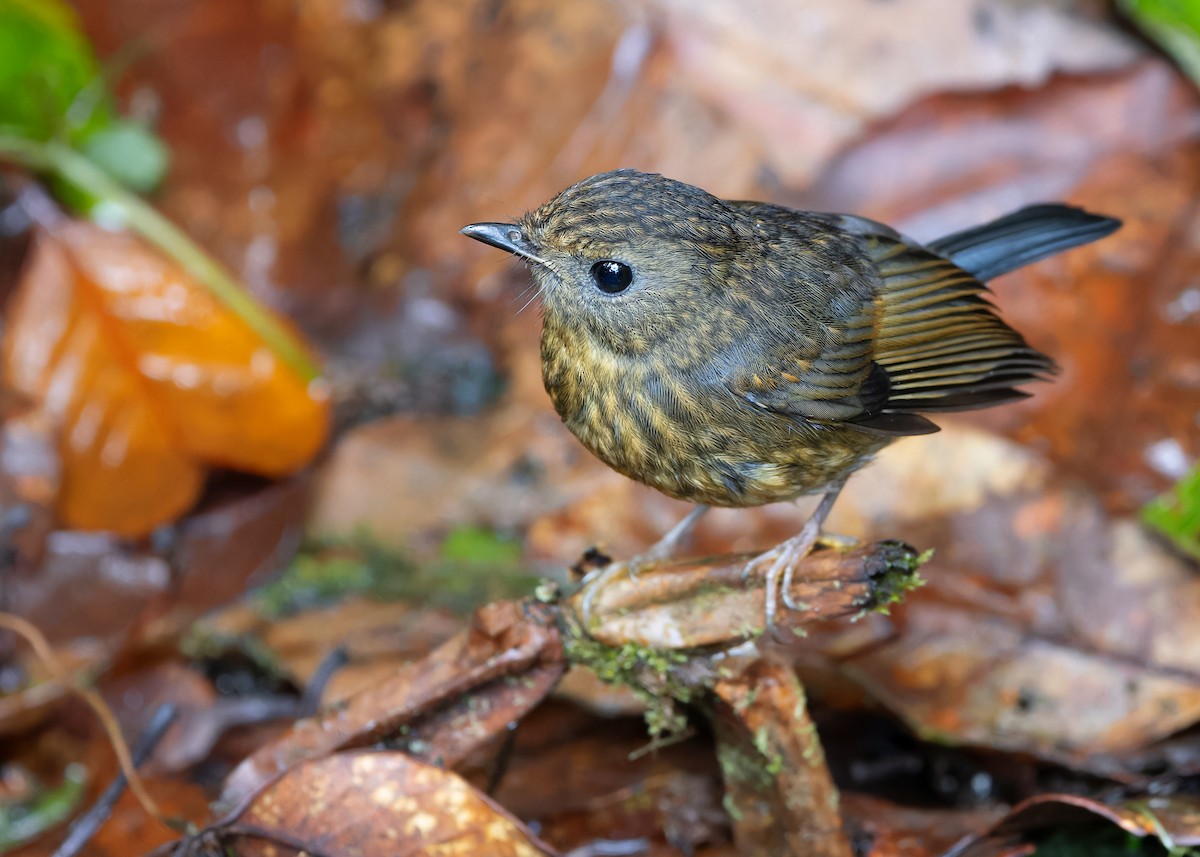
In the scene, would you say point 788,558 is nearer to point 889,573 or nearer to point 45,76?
point 889,573

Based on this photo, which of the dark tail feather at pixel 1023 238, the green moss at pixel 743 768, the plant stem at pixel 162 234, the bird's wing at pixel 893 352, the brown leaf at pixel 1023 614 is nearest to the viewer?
the green moss at pixel 743 768

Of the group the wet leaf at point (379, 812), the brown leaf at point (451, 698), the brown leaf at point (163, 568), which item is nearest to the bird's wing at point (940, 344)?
the brown leaf at point (451, 698)

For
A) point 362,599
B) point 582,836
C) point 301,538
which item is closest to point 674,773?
point 582,836

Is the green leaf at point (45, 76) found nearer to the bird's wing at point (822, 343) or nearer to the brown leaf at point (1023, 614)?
the bird's wing at point (822, 343)

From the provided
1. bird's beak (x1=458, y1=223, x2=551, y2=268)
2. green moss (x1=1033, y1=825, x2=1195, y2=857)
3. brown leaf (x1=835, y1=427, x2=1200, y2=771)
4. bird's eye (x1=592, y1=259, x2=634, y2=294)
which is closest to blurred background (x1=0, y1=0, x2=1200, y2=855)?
brown leaf (x1=835, y1=427, x2=1200, y2=771)

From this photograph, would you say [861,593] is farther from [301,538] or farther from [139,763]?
[301,538]
